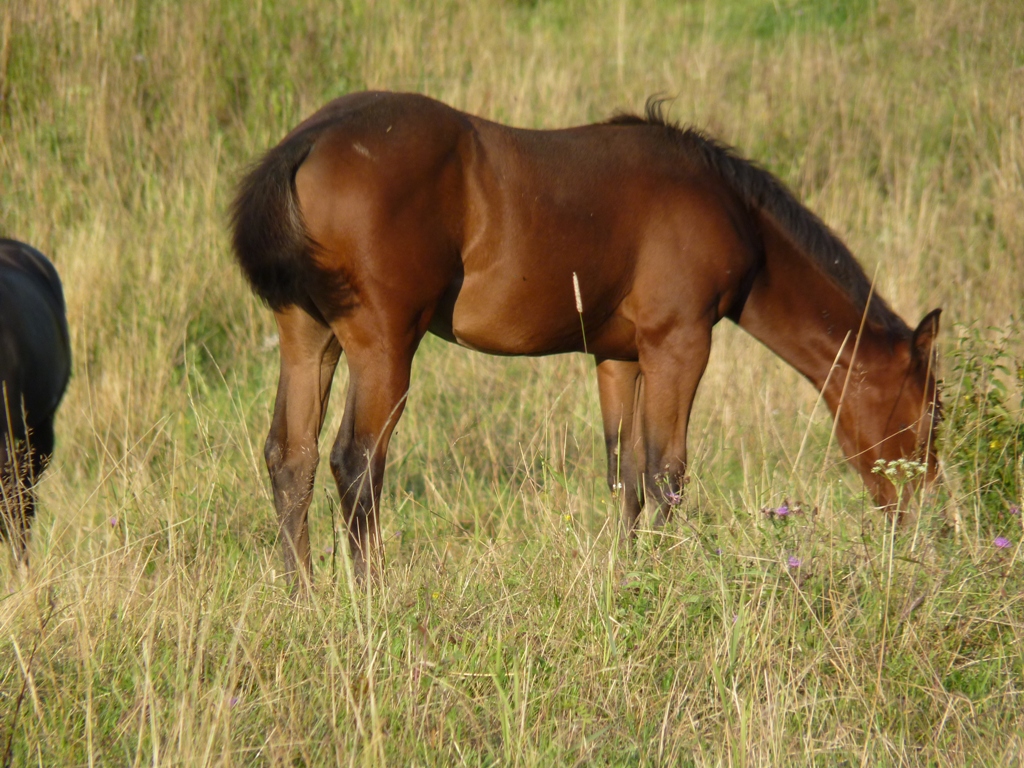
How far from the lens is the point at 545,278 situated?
12.1 ft

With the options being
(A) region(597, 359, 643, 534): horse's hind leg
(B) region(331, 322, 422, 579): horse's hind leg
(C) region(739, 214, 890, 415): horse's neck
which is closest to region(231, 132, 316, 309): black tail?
(B) region(331, 322, 422, 579): horse's hind leg

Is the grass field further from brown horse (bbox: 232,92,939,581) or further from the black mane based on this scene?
the black mane

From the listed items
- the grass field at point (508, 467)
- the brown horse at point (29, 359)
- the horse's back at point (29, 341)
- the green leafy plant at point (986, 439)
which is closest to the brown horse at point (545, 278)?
the green leafy plant at point (986, 439)

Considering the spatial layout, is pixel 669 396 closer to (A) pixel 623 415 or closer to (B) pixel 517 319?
(A) pixel 623 415

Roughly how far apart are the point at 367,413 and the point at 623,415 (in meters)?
1.35

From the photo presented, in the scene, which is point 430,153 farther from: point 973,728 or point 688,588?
point 973,728

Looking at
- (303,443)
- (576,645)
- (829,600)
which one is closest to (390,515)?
(303,443)

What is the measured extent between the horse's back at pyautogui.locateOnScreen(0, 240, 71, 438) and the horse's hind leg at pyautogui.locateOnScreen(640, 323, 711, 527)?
245cm

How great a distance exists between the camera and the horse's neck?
13.9 feet

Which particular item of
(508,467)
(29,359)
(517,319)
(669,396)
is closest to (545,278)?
(517,319)

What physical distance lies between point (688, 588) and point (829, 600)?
0.38 meters

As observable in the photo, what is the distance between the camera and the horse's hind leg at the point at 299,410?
12.1 ft

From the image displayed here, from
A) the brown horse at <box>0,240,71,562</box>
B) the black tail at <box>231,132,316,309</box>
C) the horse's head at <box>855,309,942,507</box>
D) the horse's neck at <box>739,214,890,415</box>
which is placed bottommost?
the brown horse at <box>0,240,71,562</box>

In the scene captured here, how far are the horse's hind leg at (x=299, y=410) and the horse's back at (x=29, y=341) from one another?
1.09 m
